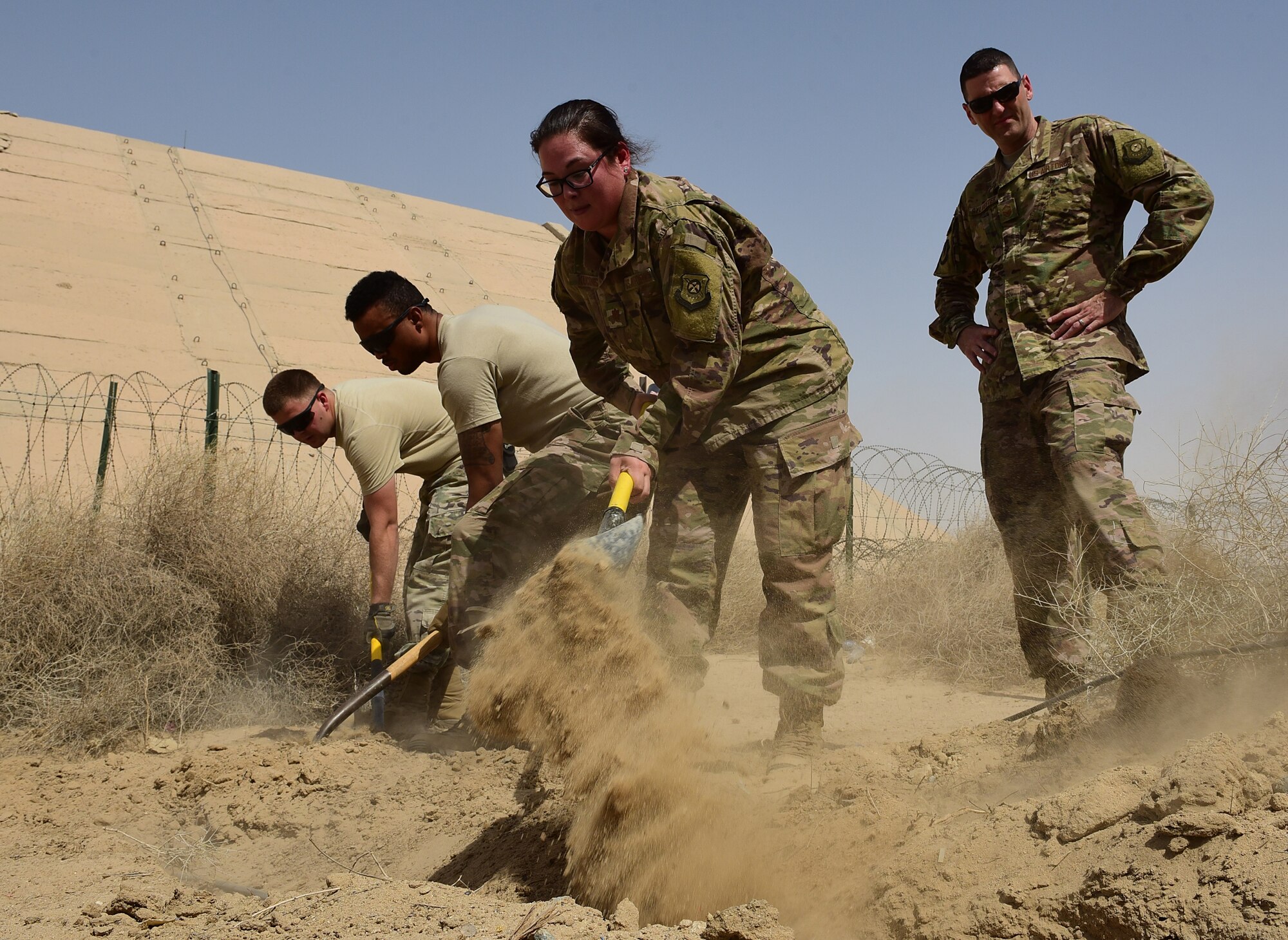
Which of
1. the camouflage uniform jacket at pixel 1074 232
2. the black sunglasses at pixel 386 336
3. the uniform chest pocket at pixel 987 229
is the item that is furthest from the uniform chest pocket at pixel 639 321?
the uniform chest pocket at pixel 987 229

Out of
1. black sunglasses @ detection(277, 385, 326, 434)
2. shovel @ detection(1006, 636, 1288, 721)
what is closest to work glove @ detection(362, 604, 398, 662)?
black sunglasses @ detection(277, 385, 326, 434)

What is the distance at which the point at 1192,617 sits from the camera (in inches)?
95.3

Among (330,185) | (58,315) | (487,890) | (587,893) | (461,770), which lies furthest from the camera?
(330,185)

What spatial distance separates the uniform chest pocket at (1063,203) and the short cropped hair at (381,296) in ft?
7.32

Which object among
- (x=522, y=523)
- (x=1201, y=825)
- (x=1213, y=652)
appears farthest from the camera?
(x=522, y=523)

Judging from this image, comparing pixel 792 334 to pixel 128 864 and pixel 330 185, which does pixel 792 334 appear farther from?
pixel 330 185

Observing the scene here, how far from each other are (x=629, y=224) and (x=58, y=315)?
10751 millimetres

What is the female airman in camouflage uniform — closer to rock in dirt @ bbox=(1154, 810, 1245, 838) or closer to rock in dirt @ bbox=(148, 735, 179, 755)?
rock in dirt @ bbox=(1154, 810, 1245, 838)

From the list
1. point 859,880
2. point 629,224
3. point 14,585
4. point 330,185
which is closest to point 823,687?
point 859,880

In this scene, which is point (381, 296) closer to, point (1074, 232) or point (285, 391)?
point (285, 391)

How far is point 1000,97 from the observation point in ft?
10.2

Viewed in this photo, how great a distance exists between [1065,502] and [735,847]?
5.08 feet

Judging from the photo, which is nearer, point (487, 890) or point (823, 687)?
point (487, 890)

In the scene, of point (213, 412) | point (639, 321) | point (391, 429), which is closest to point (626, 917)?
point (639, 321)
